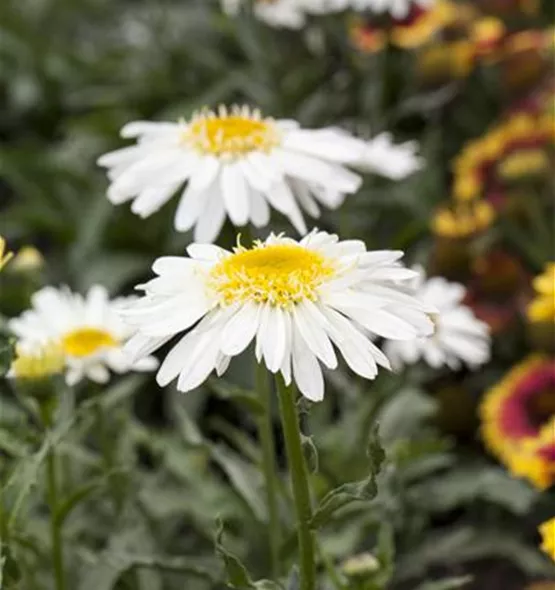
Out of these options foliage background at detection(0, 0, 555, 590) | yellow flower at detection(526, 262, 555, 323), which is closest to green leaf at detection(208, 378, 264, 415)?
foliage background at detection(0, 0, 555, 590)

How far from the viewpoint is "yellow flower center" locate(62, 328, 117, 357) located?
139 cm

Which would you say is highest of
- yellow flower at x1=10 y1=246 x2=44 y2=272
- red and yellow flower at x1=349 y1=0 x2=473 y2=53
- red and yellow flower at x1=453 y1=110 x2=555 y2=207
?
red and yellow flower at x1=349 y1=0 x2=473 y2=53

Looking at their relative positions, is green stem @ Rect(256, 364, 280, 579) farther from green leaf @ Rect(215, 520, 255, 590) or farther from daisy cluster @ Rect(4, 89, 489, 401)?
green leaf @ Rect(215, 520, 255, 590)

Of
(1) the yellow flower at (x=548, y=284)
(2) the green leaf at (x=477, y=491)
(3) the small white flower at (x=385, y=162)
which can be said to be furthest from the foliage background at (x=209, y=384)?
(1) the yellow flower at (x=548, y=284)

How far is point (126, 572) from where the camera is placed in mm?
1334

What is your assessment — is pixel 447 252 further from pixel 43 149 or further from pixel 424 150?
pixel 43 149

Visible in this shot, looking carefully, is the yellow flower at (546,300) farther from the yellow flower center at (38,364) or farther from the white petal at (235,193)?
the yellow flower center at (38,364)

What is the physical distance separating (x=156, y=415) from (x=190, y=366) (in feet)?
3.79

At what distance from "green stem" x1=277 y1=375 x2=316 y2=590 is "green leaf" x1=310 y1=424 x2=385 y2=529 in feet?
0.04

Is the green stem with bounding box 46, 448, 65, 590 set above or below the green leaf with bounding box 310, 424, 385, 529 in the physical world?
above

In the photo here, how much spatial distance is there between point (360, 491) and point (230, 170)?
0.43 metres

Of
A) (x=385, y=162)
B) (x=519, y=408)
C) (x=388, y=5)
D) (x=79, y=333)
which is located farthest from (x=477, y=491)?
(x=388, y=5)

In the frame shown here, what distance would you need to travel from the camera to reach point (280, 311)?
0.93m

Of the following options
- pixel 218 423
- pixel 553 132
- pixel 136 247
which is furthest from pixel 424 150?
pixel 218 423
